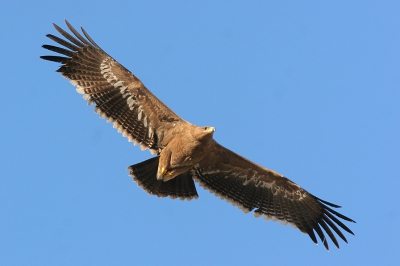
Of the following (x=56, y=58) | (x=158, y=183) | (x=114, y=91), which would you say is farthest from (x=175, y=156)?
(x=56, y=58)

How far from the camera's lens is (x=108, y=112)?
43.9 feet

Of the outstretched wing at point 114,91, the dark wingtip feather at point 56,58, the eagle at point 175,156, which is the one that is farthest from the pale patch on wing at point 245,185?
the dark wingtip feather at point 56,58

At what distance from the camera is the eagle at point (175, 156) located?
516 inches

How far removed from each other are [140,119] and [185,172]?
1357 millimetres

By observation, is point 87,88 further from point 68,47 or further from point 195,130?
point 195,130

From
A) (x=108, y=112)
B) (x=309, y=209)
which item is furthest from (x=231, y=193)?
(x=108, y=112)

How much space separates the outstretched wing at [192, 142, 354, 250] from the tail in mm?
259

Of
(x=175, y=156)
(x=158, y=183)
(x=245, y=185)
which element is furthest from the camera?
(x=245, y=185)

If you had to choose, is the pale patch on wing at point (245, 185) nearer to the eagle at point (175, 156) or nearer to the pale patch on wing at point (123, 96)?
the eagle at point (175, 156)

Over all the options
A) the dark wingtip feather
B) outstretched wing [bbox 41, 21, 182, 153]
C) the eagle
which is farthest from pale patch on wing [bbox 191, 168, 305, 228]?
the dark wingtip feather

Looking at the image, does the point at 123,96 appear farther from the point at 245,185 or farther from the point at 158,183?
the point at 245,185

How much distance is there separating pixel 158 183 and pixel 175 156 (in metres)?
1.04

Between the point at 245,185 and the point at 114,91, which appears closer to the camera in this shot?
the point at 114,91

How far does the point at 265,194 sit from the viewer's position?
1404cm
